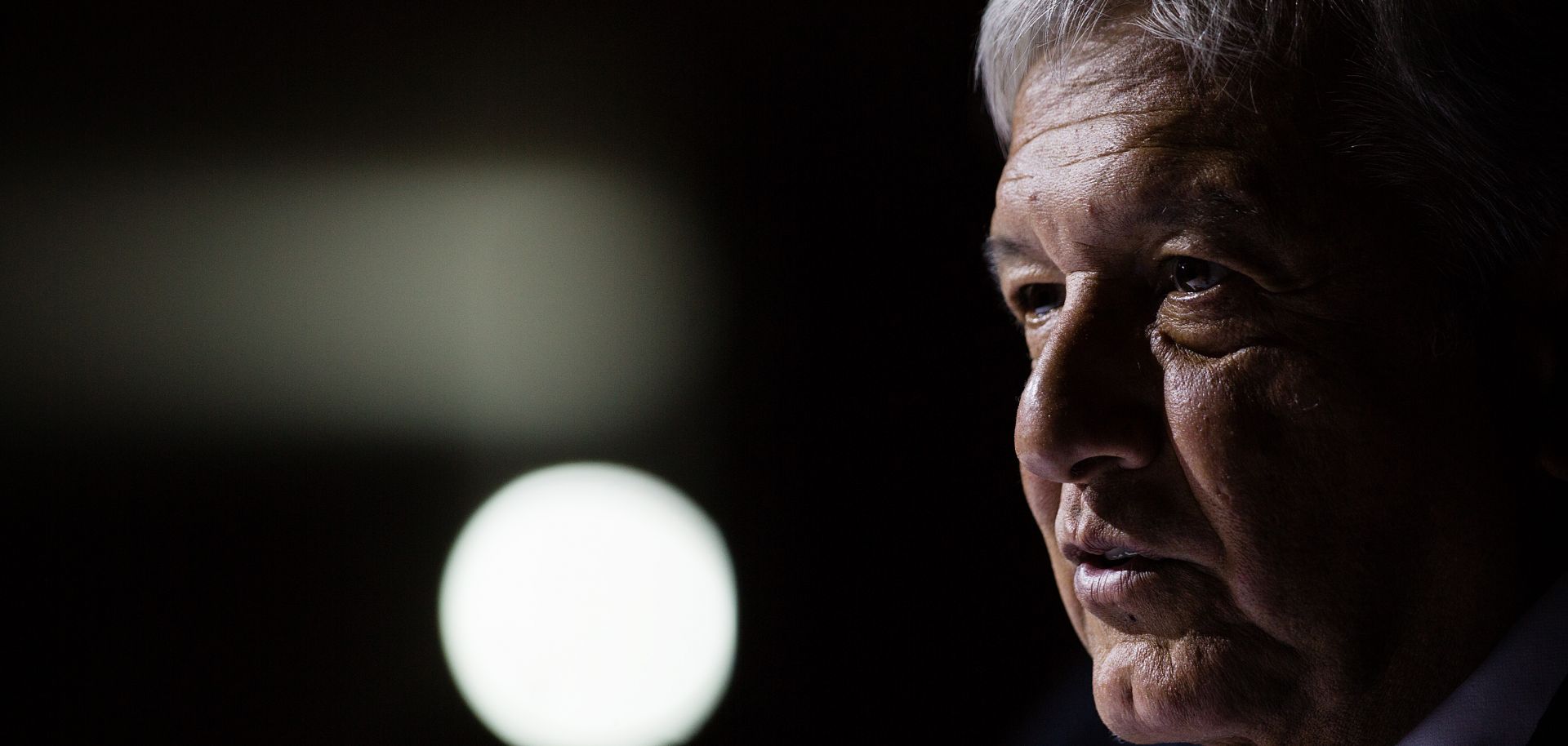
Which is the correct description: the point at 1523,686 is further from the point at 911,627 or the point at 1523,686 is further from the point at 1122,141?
the point at 911,627

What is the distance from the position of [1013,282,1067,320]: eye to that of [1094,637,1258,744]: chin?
0.30 m

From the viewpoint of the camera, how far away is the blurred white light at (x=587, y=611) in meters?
1.52

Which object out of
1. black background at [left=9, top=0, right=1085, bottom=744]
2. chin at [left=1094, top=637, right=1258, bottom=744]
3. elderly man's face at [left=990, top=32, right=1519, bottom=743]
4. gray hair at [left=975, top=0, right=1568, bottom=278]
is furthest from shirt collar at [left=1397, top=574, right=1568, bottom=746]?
black background at [left=9, top=0, right=1085, bottom=744]

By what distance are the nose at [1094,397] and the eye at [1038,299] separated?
146mm

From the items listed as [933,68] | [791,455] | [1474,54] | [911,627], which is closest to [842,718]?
[911,627]

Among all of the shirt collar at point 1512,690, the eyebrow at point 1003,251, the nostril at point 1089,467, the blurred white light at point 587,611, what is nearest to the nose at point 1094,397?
the nostril at point 1089,467

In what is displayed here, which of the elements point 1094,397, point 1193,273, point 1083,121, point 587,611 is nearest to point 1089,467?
point 1094,397

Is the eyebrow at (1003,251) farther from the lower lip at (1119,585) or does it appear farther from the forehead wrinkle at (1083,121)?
the lower lip at (1119,585)

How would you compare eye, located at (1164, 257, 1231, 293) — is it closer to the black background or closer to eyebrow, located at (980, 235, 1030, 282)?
eyebrow, located at (980, 235, 1030, 282)

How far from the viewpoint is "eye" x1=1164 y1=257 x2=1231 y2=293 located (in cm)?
75

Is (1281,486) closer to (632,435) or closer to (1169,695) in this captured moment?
(1169,695)

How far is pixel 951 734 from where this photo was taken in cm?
174

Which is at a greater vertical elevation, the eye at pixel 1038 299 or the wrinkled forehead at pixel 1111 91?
the wrinkled forehead at pixel 1111 91

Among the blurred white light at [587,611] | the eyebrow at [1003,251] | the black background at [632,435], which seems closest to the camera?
the eyebrow at [1003,251]
